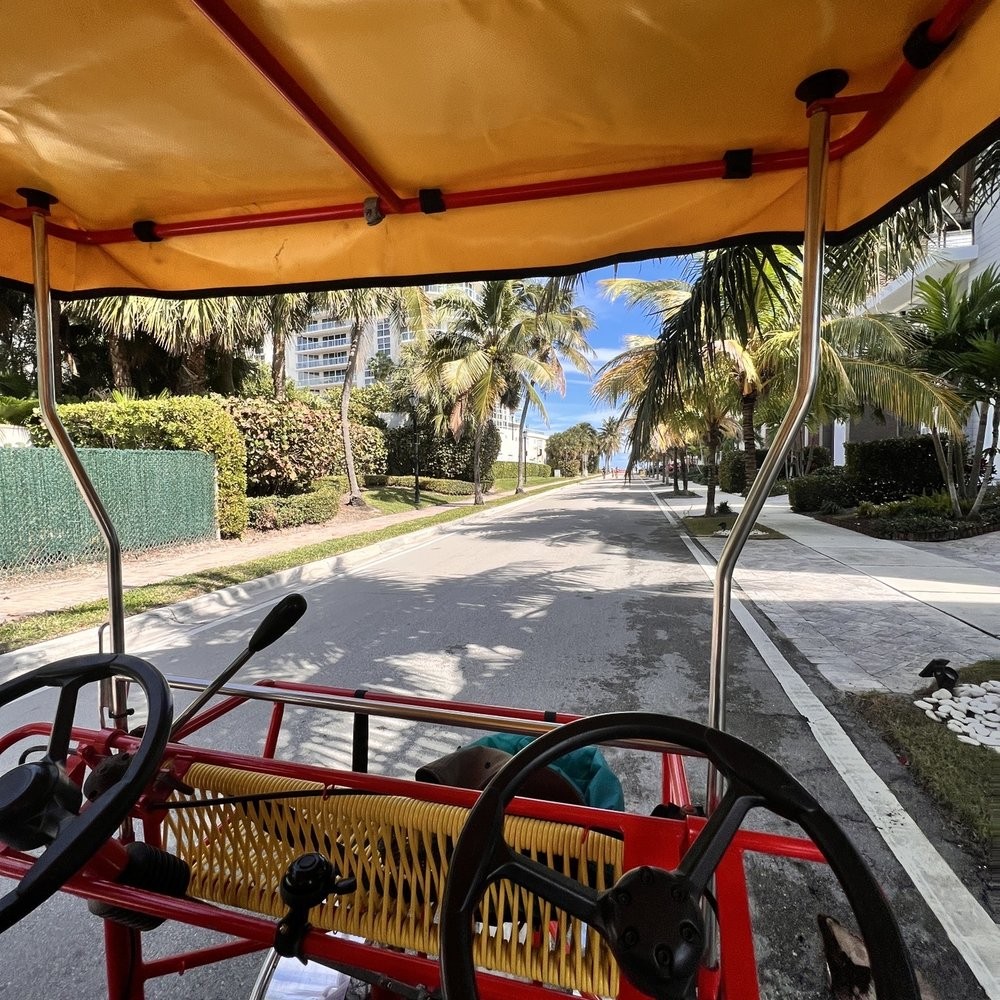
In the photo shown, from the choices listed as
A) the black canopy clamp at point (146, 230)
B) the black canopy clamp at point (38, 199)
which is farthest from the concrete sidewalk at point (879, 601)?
the black canopy clamp at point (38, 199)

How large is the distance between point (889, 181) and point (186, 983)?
10.8ft

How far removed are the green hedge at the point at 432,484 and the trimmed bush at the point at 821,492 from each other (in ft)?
43.8

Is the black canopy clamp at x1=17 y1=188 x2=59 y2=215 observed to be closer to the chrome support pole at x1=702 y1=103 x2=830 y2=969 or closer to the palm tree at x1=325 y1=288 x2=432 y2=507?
the chrome support pole at x1=702 y1=103 x2=830 y2=969

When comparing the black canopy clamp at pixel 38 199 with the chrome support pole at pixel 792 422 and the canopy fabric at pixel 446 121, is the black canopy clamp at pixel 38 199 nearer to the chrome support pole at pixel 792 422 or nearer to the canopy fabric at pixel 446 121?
the canopy fabric at pixel 446 121

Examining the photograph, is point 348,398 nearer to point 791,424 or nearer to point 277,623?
point 277,623

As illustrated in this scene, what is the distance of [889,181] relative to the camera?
1789 millimetres

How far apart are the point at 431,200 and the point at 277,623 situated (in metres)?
1.53

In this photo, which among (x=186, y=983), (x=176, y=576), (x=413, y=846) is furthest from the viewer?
(x=176, y=576)

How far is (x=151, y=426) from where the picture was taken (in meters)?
11.7

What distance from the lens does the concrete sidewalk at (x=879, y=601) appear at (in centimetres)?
486

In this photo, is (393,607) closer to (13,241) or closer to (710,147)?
(13,241)

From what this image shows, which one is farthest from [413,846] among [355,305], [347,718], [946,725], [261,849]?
[355,305]

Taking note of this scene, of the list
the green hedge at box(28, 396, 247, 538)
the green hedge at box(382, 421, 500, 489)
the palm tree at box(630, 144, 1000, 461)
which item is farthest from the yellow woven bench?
the green hedge at box(382, 421, 500, 489)

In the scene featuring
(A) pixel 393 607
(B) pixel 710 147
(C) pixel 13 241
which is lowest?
(A) pixel 393 607
